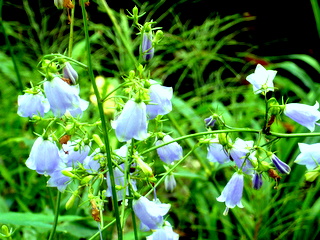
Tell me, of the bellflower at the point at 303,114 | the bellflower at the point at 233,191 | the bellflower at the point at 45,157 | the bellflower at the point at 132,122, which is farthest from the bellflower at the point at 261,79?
A: the bellflower at the point at 45,157

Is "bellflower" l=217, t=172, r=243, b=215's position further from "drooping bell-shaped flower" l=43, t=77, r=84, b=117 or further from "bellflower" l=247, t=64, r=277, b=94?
"drooping bell-shaped flower" l=43, t=77, r=84, b=117

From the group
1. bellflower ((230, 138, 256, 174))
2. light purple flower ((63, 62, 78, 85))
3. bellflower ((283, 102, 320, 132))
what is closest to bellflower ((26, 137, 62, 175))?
light purple flower ((63, 62, 78, 85))

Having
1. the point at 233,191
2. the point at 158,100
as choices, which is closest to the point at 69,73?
the point at 158,100

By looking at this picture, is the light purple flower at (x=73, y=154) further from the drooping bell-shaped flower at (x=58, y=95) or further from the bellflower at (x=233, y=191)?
the bellflower at (x=233, y=191)

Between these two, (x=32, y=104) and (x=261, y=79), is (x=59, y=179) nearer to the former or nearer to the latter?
(x=32, y=104)

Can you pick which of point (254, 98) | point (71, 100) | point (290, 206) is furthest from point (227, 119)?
point (71, 100)

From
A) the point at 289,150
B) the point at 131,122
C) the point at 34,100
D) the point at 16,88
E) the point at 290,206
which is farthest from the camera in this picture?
the point at 16,88

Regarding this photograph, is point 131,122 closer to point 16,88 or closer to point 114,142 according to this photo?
point 114,142
